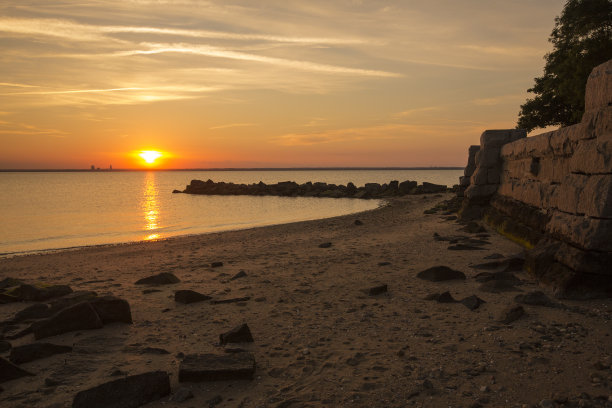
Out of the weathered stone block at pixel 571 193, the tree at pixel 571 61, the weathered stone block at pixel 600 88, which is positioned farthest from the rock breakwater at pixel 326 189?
the weathered stone block at pixel 600 88

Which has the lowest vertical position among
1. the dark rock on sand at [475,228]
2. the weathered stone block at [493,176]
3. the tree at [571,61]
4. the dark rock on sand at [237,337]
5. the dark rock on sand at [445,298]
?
the dark rock on sand at [237,337]

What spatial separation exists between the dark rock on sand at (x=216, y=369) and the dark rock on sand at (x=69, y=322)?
1.97 metres

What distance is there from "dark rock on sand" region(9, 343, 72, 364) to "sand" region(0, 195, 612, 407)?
0.10m

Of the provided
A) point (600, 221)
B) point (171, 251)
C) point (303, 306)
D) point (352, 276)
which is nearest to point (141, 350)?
point (303, 306)

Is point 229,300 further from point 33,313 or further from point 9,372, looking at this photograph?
point 9,372

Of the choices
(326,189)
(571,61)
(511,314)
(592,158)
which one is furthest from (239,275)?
(326,189)

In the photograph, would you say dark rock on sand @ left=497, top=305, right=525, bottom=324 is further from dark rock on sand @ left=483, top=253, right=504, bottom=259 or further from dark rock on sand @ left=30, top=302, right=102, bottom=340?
dark rock on sand @ left=30, top=302, right=102, bottom=340

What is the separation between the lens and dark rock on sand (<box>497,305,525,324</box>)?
16.3ft

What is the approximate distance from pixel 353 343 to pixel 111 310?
3271 mm

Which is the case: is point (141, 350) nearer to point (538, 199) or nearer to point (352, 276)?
point (352, 276)

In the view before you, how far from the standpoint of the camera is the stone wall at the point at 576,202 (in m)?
5.29

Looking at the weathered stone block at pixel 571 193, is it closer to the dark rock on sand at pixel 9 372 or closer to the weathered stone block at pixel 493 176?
the weathered stone block at pixel 493 176

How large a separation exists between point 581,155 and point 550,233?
50.1 inches

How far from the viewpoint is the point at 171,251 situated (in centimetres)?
1329
